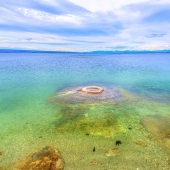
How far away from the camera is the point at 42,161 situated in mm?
7172

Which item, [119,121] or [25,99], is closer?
[119,121]

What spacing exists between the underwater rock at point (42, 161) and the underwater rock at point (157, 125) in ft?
19.6

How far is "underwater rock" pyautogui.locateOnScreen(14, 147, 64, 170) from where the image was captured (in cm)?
687

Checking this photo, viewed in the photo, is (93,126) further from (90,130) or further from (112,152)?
(112,152)

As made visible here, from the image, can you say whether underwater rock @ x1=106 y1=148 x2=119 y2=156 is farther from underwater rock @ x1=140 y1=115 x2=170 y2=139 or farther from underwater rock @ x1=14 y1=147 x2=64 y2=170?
underwater rock @ x1=140 y1=115 x2=170 y2=139

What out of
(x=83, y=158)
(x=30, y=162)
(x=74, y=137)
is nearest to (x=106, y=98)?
(x=74, y=137)

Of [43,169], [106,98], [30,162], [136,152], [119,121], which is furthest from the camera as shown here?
[106,98]

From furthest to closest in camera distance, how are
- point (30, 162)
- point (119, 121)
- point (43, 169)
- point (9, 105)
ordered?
point (9, 105) → point (119, 121) → point (30, 162) → point (43, 169)

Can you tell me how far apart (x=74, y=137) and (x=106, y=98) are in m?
7.73

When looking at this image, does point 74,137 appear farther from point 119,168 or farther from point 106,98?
point 106,98

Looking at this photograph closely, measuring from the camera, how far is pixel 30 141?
29.3 ft

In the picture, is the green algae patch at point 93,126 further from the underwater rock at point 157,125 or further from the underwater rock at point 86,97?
the underwater rock at point 86,97

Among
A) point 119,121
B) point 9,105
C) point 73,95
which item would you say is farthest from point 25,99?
point 119,121

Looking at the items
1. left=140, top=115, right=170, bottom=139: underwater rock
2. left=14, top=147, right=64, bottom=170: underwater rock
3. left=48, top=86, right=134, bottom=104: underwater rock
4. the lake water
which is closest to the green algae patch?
the lake water
